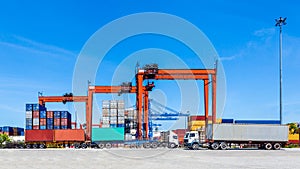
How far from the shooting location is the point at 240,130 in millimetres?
40250

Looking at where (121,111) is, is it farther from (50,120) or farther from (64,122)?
(50,120)

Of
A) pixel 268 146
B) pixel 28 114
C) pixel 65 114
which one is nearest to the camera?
pixel 268 146

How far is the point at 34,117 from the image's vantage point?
74.7 m

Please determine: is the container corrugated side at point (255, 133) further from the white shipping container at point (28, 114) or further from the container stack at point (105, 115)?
the white shipping container at point (28, 114)

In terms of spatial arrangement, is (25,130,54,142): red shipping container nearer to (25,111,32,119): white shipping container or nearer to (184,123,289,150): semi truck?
(184,123,289,150): semi truck

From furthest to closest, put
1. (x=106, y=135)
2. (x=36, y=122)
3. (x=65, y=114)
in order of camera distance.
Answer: (x=65, y=114) < (x=36, y=122) < (x=106, y=135)

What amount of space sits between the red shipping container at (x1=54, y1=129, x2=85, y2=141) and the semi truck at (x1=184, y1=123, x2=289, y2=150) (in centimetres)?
1907

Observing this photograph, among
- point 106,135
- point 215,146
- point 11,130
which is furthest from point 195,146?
point 11,130

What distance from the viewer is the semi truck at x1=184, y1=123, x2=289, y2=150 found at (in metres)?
39.9

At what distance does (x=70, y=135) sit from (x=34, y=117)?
80.5 feet

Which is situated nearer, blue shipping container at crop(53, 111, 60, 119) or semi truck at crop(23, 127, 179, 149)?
semi truck at crop(23, 127, 179, 149)

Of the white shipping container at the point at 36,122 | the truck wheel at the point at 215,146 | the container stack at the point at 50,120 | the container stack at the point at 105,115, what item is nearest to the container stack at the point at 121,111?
the container stack at the point at 105,115

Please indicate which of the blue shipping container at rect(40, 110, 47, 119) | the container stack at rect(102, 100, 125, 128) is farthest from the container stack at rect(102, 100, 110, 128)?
the blue shipping container at rect(40, 110, 47, 119)

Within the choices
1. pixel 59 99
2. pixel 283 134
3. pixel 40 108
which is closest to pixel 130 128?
pixel 59 99
